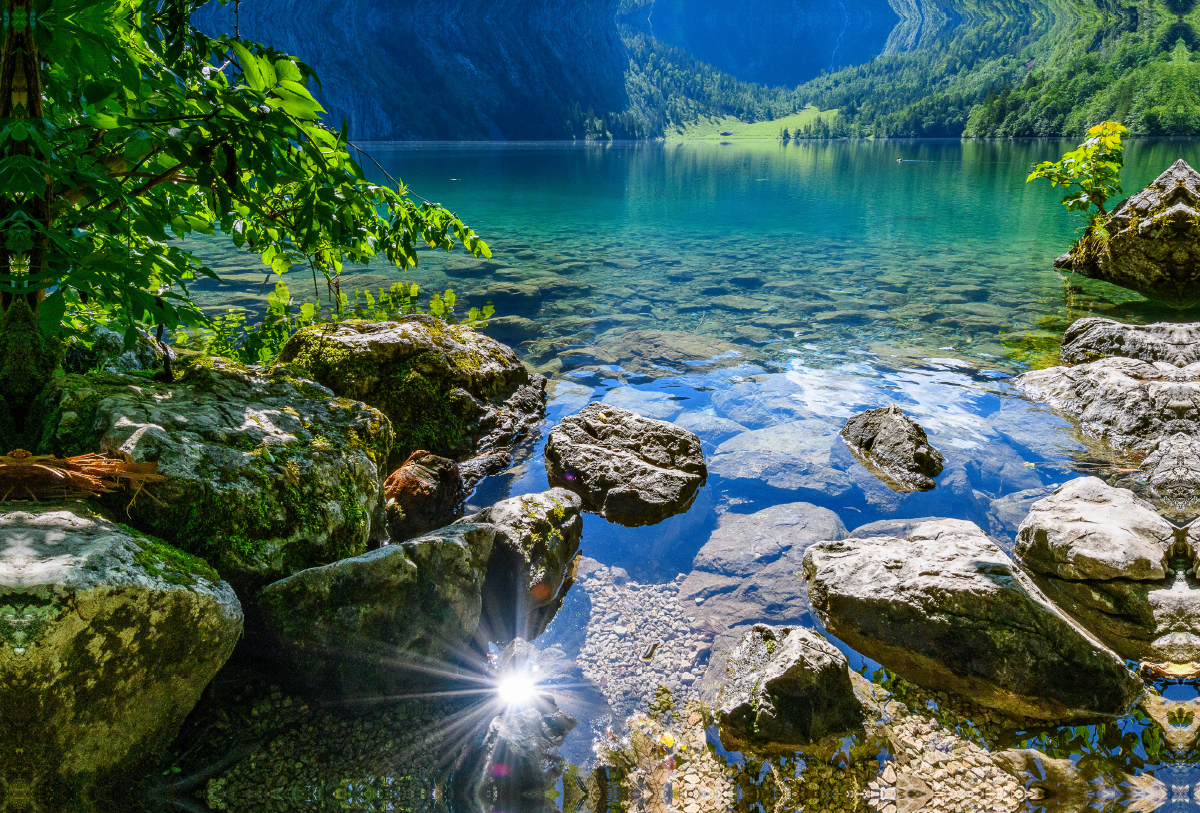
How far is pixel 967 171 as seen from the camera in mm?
64500

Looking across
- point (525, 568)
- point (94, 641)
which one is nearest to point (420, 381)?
point (525, 568)

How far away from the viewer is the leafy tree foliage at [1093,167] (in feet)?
52.8

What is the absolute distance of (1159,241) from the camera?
14773 millimetres

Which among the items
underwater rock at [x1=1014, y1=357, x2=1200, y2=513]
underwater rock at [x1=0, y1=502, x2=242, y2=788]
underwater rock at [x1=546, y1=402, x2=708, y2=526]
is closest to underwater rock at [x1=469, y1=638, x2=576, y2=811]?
underwater rock at [x1=0, y1=502, x2=242, y2=788]

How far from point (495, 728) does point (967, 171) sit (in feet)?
252

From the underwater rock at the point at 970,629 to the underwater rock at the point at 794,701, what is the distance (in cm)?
78

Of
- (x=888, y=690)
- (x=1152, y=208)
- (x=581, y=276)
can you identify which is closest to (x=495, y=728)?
(x=888, y=690)

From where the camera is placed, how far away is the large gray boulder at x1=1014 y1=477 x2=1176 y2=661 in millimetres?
4781

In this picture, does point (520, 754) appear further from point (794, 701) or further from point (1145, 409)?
point (1145, 409)

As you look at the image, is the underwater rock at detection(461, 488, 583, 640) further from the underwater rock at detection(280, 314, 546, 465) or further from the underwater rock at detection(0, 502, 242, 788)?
the underwater rock at detection(280, 314, 546, 465)

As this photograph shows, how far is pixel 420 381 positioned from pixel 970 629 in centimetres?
654

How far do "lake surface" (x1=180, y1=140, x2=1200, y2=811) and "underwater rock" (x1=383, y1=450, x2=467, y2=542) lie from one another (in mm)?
560

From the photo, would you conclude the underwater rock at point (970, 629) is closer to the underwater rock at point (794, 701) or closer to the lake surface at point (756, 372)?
the lake surface at point (756, 372)

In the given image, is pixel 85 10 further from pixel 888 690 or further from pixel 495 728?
pixel 888 690
